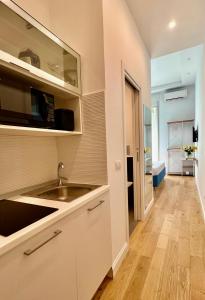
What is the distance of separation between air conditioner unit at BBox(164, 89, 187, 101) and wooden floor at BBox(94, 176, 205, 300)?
4639 millimetres

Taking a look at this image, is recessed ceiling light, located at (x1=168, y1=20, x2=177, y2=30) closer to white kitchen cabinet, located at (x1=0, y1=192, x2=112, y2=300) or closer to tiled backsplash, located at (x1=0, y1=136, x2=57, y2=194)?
tiled backsplash, located at (x1=0, y1=136, x2=57, y2=194)

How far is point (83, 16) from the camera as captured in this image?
1.65 meters

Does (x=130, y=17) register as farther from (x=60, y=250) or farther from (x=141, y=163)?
(x=60, y=250)

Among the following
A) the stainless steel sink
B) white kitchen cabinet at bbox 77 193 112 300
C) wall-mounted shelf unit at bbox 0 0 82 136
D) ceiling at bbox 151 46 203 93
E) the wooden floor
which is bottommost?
the wooden floor

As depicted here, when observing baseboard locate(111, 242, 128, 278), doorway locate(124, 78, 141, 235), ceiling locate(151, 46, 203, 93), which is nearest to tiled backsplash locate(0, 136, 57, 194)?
baseboard locate(111, 242, 128, 278)

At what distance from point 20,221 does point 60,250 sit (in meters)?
0.31

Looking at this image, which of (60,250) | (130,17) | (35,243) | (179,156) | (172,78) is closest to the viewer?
(35,243)

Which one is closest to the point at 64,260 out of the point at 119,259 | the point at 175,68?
the point at 119,259

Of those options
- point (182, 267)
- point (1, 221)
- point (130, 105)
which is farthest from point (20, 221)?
point (130, 105)

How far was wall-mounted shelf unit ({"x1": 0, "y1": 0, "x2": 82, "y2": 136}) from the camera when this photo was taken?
44.3 inches

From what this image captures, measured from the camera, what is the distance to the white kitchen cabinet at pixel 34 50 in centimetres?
115

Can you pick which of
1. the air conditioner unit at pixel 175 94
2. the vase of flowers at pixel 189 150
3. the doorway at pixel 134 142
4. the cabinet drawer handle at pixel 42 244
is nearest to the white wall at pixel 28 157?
the cabinet drawer handle at pixel 42 244

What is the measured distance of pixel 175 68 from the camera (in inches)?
190

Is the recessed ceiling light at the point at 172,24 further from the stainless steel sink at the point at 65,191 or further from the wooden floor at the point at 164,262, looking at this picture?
the wooden floor at the point at 164,262
